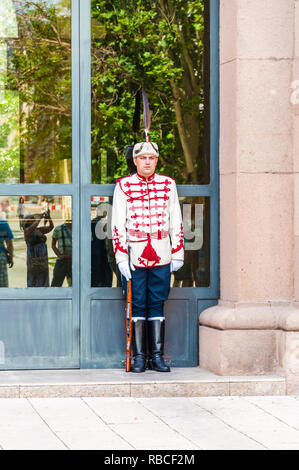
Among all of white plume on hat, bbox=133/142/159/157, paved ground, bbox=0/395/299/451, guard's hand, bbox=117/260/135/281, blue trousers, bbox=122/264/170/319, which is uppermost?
white plume on hat, bbox=133/142/159/157

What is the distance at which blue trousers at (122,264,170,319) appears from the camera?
721 cm

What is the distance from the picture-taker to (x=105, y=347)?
746cm

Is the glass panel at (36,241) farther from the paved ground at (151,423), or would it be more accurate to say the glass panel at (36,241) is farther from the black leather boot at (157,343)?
the paved ground at (151,423)

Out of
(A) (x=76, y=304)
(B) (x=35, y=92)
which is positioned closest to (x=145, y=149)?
(B) (x=35, y=92)

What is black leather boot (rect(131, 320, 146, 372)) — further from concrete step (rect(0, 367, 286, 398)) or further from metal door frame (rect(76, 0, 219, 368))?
metal door frame (rect(76, 0, 219, 368))

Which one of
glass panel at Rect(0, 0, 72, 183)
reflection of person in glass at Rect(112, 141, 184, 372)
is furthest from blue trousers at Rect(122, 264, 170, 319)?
glass panel at Rect(0, 0, 72, 183)

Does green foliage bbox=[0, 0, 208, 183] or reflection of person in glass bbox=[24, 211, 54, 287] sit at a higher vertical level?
green foliage bbox=[0, 0, 208, 183]

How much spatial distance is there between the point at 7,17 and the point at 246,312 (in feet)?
10.7

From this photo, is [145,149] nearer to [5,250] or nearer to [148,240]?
[148,240]

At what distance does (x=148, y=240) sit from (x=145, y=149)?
2.50 ft
